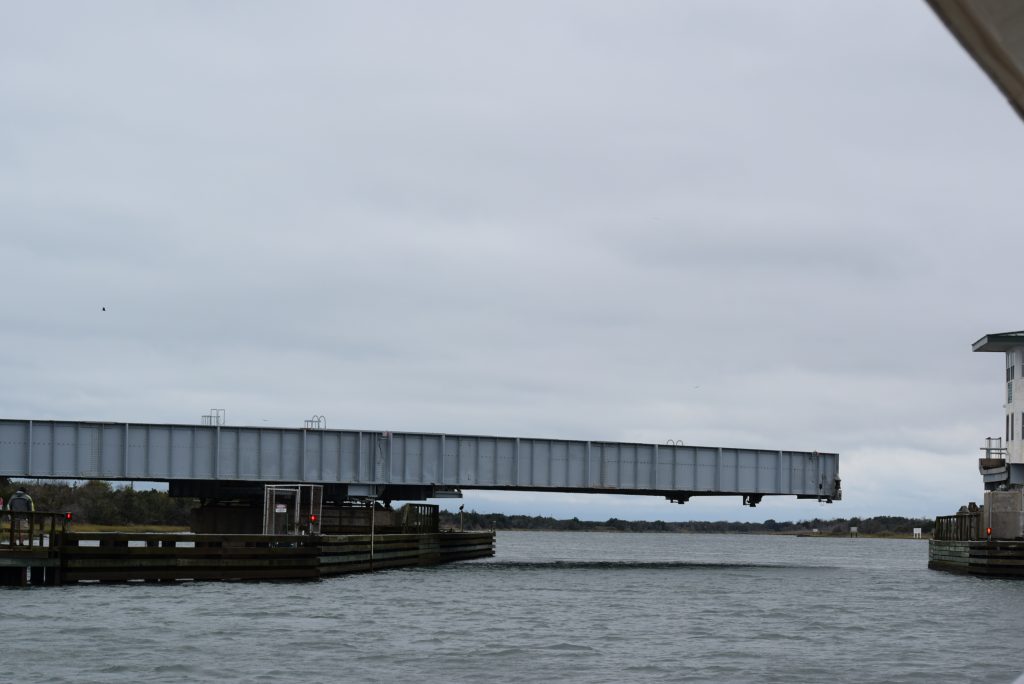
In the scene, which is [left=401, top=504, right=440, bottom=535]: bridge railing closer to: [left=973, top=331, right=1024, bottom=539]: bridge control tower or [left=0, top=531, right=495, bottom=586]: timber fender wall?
[left=0, top=531, right=495, bottom=586]: timber fender wall

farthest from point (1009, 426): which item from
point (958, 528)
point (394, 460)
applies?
point (394, 460)

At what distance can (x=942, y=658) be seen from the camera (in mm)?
30312

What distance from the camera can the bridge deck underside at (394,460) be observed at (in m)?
65.0

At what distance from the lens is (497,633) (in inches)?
1359

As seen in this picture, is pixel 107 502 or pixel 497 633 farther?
pixel 107 502

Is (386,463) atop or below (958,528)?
atop

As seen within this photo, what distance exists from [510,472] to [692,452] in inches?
438

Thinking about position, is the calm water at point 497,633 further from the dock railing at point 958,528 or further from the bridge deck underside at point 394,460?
the bridge deck underside at point 394,460

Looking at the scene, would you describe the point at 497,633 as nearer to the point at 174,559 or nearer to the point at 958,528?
the point at 174,559

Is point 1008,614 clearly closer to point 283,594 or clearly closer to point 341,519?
point 283,594

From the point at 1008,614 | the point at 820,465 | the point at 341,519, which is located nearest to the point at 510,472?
the point at 341,519

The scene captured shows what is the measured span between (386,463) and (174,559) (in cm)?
2478

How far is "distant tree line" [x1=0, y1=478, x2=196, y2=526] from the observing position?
127 meters

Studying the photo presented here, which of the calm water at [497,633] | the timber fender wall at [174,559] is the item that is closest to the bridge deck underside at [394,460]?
the timber fender wall at [174,559]
